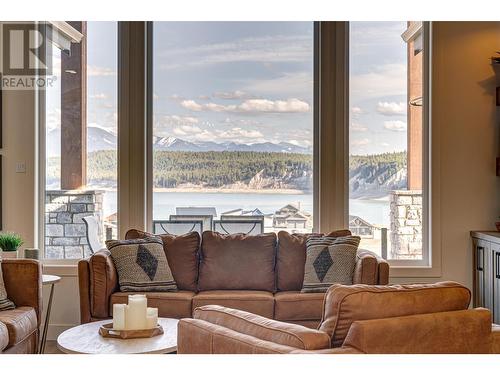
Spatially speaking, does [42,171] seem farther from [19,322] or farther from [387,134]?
[387,134]

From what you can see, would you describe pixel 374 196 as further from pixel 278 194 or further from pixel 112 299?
pixel 112 299

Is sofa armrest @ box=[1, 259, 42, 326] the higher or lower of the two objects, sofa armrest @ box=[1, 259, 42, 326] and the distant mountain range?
the lower

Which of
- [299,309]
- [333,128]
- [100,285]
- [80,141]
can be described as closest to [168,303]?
[100,285]

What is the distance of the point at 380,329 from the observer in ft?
5.32

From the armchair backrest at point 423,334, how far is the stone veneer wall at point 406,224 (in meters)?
3.53

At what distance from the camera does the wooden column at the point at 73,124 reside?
521cm

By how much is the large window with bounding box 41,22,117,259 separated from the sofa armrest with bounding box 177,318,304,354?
3370mm

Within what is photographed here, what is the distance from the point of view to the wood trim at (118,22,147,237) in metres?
5.14

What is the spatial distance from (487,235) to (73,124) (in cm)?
351

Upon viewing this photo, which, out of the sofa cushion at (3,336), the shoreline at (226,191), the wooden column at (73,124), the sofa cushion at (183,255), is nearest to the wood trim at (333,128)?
the shoreline at (226,191)

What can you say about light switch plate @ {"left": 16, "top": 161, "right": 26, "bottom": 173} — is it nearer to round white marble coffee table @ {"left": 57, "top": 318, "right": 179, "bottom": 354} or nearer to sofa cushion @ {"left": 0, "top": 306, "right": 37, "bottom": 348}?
sofa cushion @ {"left": 0, "top": 306, "right": 37, "bottom": 348}

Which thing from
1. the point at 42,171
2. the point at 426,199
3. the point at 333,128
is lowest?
the point at 426,199

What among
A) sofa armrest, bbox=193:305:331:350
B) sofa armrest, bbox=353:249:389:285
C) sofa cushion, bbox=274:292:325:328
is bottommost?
sofa cushion, bbox=274:292:325:328

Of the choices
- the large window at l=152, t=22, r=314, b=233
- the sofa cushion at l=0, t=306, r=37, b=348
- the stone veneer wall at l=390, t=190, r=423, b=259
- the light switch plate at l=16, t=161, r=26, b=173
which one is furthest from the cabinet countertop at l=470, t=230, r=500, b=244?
the light switch plate at l=16, t=161, r=26, b=173
